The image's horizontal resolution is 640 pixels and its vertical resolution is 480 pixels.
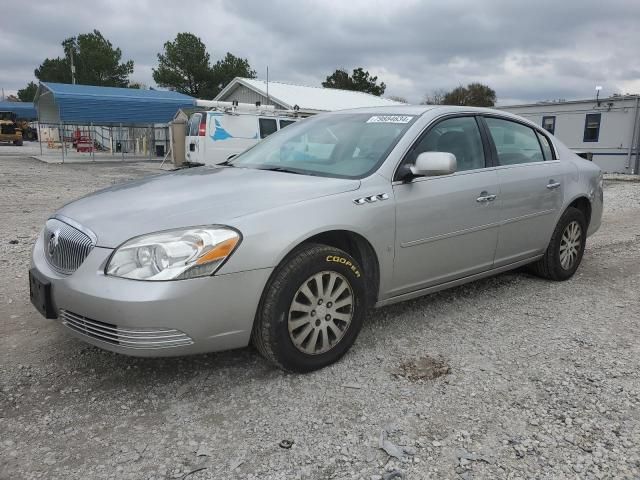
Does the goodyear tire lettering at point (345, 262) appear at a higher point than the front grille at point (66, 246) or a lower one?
lower

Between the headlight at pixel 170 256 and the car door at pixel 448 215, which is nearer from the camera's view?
the headlight at pixel 170 256

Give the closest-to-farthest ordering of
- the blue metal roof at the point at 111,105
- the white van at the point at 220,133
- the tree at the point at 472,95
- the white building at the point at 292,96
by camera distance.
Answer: the white van at the point at 220,133 < the blue metal roof at the point at 111,105 < the white building at the point at 292,96 < the tree at the point at 472,95

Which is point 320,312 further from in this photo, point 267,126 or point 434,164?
point 267,126

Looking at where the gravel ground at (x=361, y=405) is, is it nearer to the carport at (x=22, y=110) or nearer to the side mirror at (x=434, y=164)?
the side mirror at (x=434, y=164)

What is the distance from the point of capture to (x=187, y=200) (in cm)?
284

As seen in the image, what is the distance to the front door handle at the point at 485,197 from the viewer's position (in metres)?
3.75

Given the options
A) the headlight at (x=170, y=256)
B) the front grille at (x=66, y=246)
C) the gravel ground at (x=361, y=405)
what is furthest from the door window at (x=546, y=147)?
the front grille at (x=66, y=246)

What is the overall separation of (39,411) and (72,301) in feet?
1.83

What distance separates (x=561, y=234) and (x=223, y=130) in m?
12.3

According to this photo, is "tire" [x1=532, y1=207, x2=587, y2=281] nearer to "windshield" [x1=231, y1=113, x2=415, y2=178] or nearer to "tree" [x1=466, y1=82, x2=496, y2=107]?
"windshield" [x1=231, y1=113, x2=415, y2=178]

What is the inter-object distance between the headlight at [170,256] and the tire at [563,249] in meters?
3.26

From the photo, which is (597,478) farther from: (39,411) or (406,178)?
(39,411)

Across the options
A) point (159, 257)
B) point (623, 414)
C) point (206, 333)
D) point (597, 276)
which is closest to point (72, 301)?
point (159, 257)

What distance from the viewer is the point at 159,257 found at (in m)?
2.49
